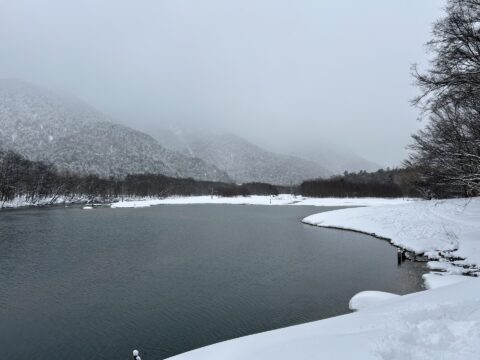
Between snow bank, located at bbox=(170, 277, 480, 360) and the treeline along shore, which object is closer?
snow bank, located at bbox=(170, 277, 480, 360)

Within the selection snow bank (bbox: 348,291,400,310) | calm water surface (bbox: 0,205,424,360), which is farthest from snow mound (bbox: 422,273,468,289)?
snow bank (bbox: 348,291,400,310)

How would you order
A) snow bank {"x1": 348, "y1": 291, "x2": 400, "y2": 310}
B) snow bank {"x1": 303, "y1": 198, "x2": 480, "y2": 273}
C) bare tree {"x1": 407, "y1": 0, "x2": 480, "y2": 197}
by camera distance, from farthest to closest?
snow bank {"x1": 303, "y1": 198, "x2": 480, "y2": 273} < snow bank {"x1": 348, "y1": 291, "x2": 400, "y2": 310} < bare tree {"x1": 407, "y1": 0, "x2": 480, "y2": 197}

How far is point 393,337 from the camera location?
273 inches

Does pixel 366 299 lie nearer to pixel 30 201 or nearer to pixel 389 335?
pixel 389 335

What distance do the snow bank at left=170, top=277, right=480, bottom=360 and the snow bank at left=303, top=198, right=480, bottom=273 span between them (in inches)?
445

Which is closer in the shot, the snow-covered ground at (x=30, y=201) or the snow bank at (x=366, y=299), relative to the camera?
the snow bank at (x=366, y=299)

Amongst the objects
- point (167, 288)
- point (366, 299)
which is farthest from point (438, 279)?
point (167, 288)

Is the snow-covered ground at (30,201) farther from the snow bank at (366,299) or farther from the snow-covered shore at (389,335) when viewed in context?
the snow-covered shore at (389,335)

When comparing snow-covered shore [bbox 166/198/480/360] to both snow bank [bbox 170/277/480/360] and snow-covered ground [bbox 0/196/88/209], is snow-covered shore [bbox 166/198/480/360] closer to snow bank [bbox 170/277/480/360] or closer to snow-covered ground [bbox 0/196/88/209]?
snow bank [bbox 170/277/480/360]

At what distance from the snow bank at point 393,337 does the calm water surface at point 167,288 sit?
5.95 meters

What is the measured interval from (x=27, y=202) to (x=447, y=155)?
452ft

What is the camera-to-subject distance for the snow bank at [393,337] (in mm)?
6281

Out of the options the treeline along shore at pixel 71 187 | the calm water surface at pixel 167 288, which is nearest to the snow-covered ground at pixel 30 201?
the treeline along shore at pixel 71 187

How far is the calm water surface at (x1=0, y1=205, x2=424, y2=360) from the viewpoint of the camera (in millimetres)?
15414
